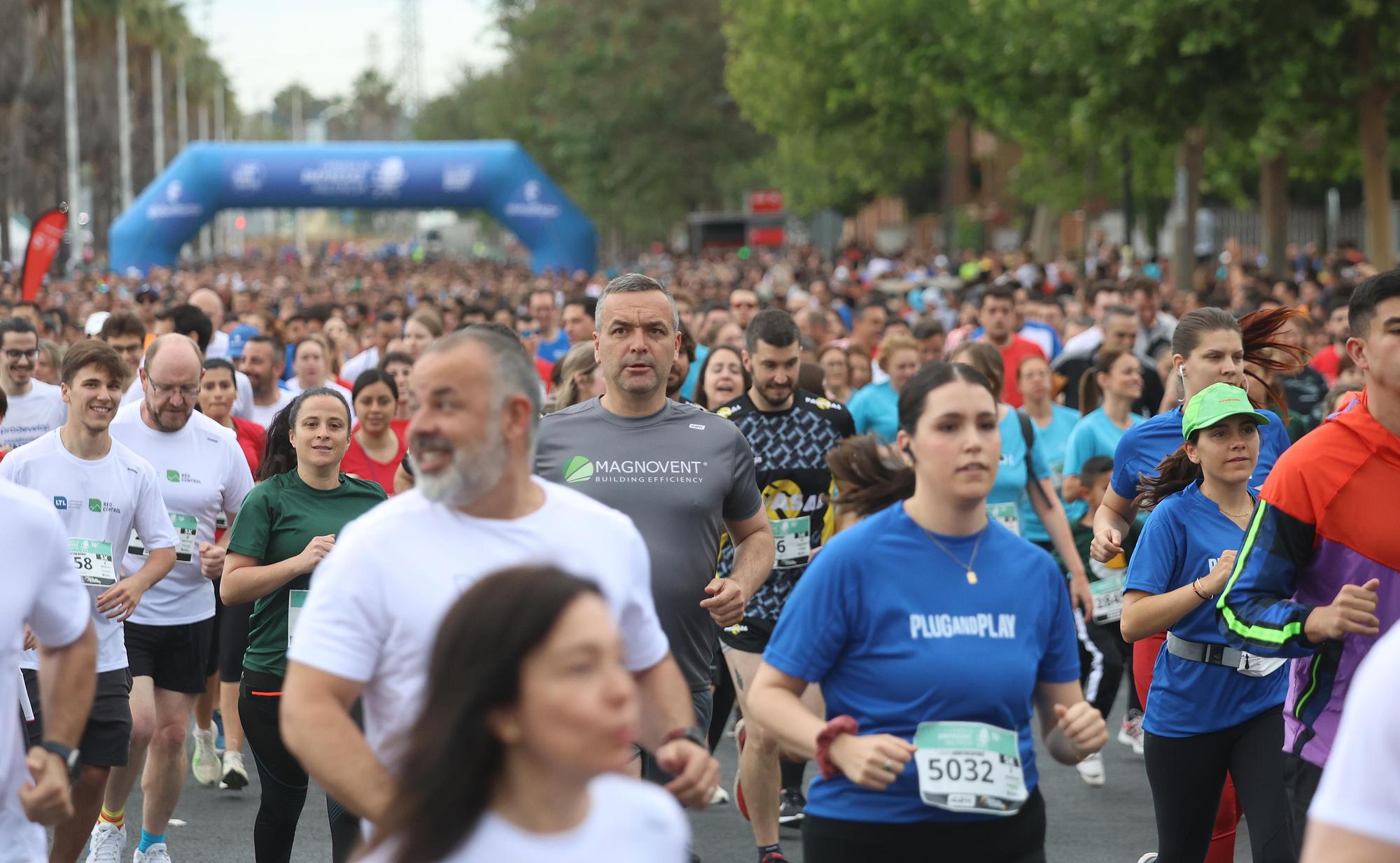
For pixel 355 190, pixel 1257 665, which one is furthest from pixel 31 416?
pixel 355 190

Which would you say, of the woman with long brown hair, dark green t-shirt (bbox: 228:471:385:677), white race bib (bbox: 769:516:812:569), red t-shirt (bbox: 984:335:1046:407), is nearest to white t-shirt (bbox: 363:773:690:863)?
the woman with long brown hair

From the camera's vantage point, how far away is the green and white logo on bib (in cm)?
561

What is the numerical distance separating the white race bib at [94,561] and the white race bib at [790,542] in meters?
2.48

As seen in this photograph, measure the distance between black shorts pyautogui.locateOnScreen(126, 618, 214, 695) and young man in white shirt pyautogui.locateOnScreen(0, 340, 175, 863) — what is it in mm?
586

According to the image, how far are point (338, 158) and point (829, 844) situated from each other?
40572 mm

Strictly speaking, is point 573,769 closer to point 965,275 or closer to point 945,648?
point 945,648

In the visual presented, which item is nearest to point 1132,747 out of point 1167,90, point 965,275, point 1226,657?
point 1226,657

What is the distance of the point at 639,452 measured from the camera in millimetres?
5625

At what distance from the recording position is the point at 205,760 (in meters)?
8.71

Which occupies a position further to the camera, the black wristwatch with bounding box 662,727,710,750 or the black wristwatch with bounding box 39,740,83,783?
the black wristwatch with bounding box 39,740,83,783

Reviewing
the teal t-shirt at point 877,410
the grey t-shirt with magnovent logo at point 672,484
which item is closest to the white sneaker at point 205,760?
the teal t-shirt at point 877,410

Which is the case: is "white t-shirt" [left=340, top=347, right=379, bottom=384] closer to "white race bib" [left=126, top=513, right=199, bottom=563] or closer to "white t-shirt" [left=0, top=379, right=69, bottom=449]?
"white t-shirt" [left=0, top=379, right=69, bottom=449]

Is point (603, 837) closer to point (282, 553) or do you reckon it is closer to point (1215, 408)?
point (1215, 408)

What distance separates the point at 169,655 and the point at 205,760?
5.24 feet
